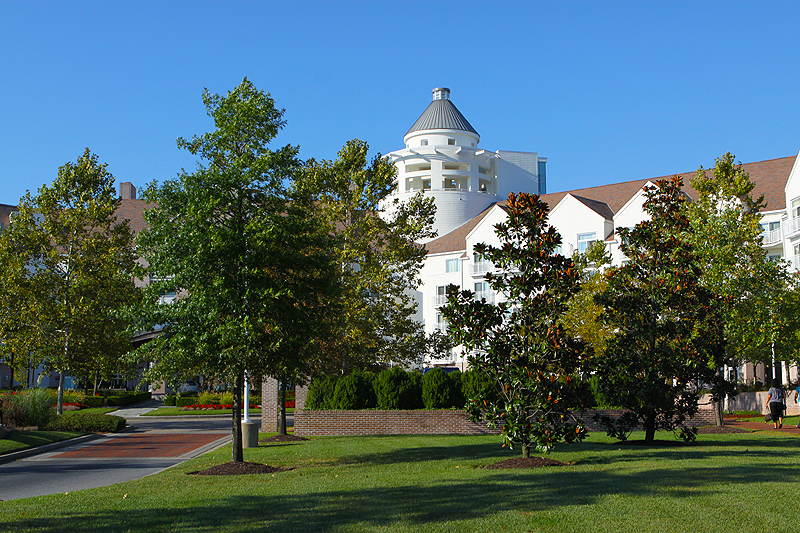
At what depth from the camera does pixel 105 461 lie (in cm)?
1930

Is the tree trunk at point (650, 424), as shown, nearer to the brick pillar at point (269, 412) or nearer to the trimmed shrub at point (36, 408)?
the brick pillar at point (269, 412)

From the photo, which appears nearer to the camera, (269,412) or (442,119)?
(269,412)

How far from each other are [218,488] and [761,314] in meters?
19.5

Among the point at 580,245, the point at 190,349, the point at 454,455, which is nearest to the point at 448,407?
the point at 454,455

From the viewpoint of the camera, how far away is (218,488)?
40.3 ft

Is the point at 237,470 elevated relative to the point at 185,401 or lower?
elevated

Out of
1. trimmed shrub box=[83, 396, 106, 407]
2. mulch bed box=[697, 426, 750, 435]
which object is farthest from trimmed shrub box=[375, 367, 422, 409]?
trimmed shrub box=[83, 396, 106, 407]

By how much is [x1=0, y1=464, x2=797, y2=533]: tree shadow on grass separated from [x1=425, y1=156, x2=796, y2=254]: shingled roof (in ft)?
108

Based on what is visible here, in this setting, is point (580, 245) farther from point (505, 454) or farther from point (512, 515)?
point (512, 515)

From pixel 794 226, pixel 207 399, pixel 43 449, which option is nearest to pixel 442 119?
pixel 794 226

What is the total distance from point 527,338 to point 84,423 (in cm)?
2091

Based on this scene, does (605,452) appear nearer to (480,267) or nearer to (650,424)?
(650,424)

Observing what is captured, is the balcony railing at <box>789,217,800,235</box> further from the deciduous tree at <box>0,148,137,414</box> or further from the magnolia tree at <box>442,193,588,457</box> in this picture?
the deciduous tree at <box>0,148,137,414</box>

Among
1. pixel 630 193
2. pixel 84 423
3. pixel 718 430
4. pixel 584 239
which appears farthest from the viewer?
pixel 630 193
